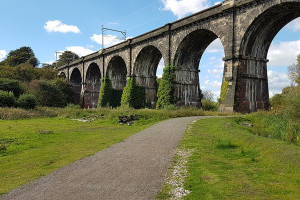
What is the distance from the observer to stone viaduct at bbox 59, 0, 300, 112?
18.8m

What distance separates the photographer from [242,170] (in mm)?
5754

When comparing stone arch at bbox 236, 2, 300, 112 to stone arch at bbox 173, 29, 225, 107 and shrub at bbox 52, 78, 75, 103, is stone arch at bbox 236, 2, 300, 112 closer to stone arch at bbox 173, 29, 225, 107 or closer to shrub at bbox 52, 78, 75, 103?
stone arch at bbox 173, 29, 225, 107

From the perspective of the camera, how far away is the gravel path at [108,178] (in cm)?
459

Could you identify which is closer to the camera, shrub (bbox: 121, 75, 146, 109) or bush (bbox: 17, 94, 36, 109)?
bush (bbox: 17, 94, 36, 109)

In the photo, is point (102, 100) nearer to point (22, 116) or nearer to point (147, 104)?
point (147, 104)

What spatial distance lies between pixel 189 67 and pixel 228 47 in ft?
23.1

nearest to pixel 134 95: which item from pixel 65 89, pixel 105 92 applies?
pixel 105 92

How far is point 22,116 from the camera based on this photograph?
20.8 m

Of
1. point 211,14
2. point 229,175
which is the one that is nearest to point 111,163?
point 229,175

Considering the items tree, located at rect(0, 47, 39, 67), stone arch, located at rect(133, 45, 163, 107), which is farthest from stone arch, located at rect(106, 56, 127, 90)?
tree, located at rect(0, 47, 39, 67)

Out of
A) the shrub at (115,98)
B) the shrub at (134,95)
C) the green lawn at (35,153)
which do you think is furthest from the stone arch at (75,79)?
the green lawn at (35,153)

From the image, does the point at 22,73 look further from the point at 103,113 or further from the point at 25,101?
the point at 103,113

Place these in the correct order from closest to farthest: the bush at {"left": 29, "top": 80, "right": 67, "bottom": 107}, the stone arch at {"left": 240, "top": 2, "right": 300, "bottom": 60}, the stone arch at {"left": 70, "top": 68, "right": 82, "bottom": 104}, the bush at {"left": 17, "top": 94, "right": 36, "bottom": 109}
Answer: the stone arch at {"left": 240, "top": 2, "right": 300, "bottom": 60} < the bush at {"left": 17, "top": 94, "right": 36, "bottom": 109} < the bush at {"left": 29, "top": 80, "right": 67, "bottom": 107} < the stone arch at {"left": 70, "top": 68, "right": 82, "bottom": 104}

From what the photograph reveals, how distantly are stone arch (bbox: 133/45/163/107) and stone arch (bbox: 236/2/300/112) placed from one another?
1341 centimetres
